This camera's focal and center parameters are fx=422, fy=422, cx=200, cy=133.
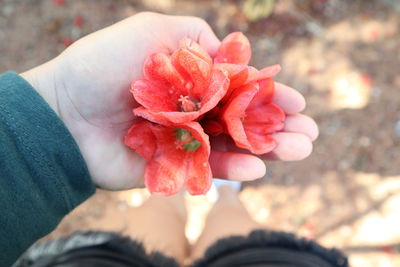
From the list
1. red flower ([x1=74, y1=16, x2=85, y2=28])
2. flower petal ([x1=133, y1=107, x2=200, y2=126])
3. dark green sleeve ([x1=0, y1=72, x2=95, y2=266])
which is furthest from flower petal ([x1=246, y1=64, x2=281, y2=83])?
red flower ([x1=74, y1=16, x2=85, y2=28])

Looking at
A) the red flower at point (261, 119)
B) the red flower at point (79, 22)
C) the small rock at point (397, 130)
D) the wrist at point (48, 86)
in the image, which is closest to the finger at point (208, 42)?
the red flower at point (261, 119)

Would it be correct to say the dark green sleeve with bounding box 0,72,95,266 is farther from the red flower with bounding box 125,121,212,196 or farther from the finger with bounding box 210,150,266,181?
the finger with bounding box 210,150,266,181

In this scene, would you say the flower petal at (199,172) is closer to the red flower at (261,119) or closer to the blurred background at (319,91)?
the red flower at (261,119)

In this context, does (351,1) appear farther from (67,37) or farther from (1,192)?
(1,192)

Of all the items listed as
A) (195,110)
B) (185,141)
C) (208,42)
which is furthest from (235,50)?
(185,141)

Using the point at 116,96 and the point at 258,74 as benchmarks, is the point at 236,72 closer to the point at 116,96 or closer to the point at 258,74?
the point at 258,74

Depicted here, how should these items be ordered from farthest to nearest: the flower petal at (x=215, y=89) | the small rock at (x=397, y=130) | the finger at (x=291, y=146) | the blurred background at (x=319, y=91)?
the small rock at (x=397, y=130) < the blurred background at (x=319, y=91) < the finger at (x=291, y=146) < the flower petal at (x=215, y=89)
